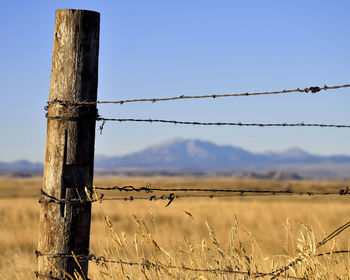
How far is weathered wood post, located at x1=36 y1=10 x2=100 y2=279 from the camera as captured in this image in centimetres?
381

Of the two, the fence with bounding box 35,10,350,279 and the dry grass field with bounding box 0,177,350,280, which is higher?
the fence with bounding box 35,10,350,279

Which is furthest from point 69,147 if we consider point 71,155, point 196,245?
point 196,245

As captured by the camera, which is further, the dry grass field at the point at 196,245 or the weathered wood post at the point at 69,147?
the weathered wood post at the point at 69,147

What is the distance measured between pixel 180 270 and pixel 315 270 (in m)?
0.84

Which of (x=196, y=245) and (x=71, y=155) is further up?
(x=71, y=155)

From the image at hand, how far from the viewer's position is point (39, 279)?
3.92 metres

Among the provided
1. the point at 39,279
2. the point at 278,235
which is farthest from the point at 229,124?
the point at 278,235

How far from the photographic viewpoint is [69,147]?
3822 millimetres

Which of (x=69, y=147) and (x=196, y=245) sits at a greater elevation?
(x=69, y=147)

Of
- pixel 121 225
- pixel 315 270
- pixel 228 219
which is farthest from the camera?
pixel 228 219

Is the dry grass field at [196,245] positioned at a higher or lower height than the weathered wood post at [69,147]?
lower

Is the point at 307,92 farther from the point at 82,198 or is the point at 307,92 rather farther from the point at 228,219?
the point at 228,219

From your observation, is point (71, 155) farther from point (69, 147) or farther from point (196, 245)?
point (196, 245)

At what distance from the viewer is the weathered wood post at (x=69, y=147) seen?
3812mm
